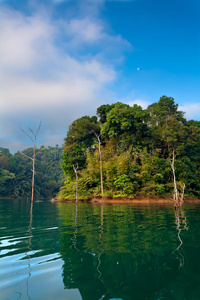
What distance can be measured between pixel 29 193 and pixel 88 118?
39.0 m

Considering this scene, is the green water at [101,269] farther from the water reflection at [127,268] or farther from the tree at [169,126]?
the tree at [169,126]

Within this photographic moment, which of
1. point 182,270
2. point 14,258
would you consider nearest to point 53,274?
point 14,258

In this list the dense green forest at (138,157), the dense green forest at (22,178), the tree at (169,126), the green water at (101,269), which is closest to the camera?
the green water at (101,269)

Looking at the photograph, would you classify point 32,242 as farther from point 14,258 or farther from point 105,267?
point 105,267

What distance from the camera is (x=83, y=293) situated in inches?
104

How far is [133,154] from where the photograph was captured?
94.3ft

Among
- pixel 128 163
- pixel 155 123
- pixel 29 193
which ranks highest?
pixel 155 123

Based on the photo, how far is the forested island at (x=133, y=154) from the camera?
27.7 meters

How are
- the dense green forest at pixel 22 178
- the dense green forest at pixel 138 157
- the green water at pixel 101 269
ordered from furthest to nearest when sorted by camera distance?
the dense green forest at pixel 22 178 → the dense green forest at pixel 138 157 → the green water at pixel 101 269

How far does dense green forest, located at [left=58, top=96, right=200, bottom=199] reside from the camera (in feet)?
90.8

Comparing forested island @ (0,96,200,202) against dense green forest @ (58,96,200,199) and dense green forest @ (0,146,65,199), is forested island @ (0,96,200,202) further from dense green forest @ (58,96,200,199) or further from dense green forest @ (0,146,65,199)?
dense green forest @ (0,146,65,199)

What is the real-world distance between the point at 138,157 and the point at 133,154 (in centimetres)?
90

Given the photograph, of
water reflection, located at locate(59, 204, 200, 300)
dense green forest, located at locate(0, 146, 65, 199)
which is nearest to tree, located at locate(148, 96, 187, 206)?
water reflection, located at locate(59, 204, 200, 300)

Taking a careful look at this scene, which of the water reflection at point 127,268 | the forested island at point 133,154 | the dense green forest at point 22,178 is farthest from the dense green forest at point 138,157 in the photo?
the dense green forest at point 22,178
